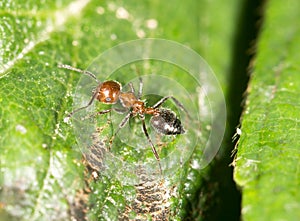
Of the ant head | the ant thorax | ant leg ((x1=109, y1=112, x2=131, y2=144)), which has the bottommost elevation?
ant leg ((x1=109, y1=112, x2=131, y2=144))

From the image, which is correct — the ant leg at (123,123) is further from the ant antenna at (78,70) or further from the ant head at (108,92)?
the ant antenna at (78,70)

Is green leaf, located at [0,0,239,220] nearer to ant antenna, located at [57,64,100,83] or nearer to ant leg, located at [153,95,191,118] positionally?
ant antenna, located at [57,64,100,83]

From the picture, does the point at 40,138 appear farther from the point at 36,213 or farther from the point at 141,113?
the point at 141,113

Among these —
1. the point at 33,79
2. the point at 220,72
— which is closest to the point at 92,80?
the point at 33,79

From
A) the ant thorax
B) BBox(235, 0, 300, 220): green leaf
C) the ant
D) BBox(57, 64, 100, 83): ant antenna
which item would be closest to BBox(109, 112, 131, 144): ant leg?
the ant

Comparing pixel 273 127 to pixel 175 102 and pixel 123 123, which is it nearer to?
pixel 175 102

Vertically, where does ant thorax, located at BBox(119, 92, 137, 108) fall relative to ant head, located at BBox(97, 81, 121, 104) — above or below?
above

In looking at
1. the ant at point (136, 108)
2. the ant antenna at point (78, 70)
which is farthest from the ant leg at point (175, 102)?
the ant antenna at point (78, 70)
